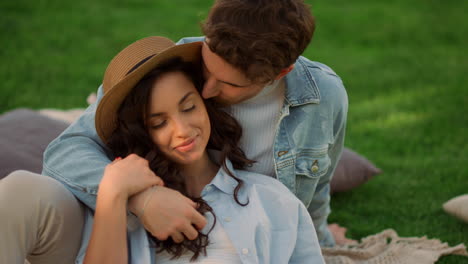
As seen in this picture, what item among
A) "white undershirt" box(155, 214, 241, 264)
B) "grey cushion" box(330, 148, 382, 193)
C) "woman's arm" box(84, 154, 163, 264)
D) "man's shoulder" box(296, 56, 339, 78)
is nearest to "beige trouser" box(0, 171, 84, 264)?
"woman's arm" box(84, 154, 163, 264)

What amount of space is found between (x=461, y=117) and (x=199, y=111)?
158 inches

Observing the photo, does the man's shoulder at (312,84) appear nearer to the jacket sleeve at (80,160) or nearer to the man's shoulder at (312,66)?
the man's shoulder at (312,66)

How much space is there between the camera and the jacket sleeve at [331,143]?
3.16 metres

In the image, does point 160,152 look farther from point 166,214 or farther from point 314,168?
point 314,168

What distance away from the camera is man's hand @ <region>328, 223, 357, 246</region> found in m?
3.86

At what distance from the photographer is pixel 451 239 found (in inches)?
153

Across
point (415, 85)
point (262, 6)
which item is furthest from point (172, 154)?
point (415, 85)

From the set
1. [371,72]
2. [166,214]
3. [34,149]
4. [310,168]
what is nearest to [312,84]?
[310,168]

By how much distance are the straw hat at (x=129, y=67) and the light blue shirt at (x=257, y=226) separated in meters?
0.46

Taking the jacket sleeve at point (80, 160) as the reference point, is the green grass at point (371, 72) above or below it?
below

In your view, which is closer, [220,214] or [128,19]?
[220,214]

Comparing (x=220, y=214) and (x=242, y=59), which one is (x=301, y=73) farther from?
(x=220, y=214)

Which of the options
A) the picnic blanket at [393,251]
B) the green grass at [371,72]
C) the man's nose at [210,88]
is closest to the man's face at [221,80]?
the man's nose at [210,88]

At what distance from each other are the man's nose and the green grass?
183 cm
